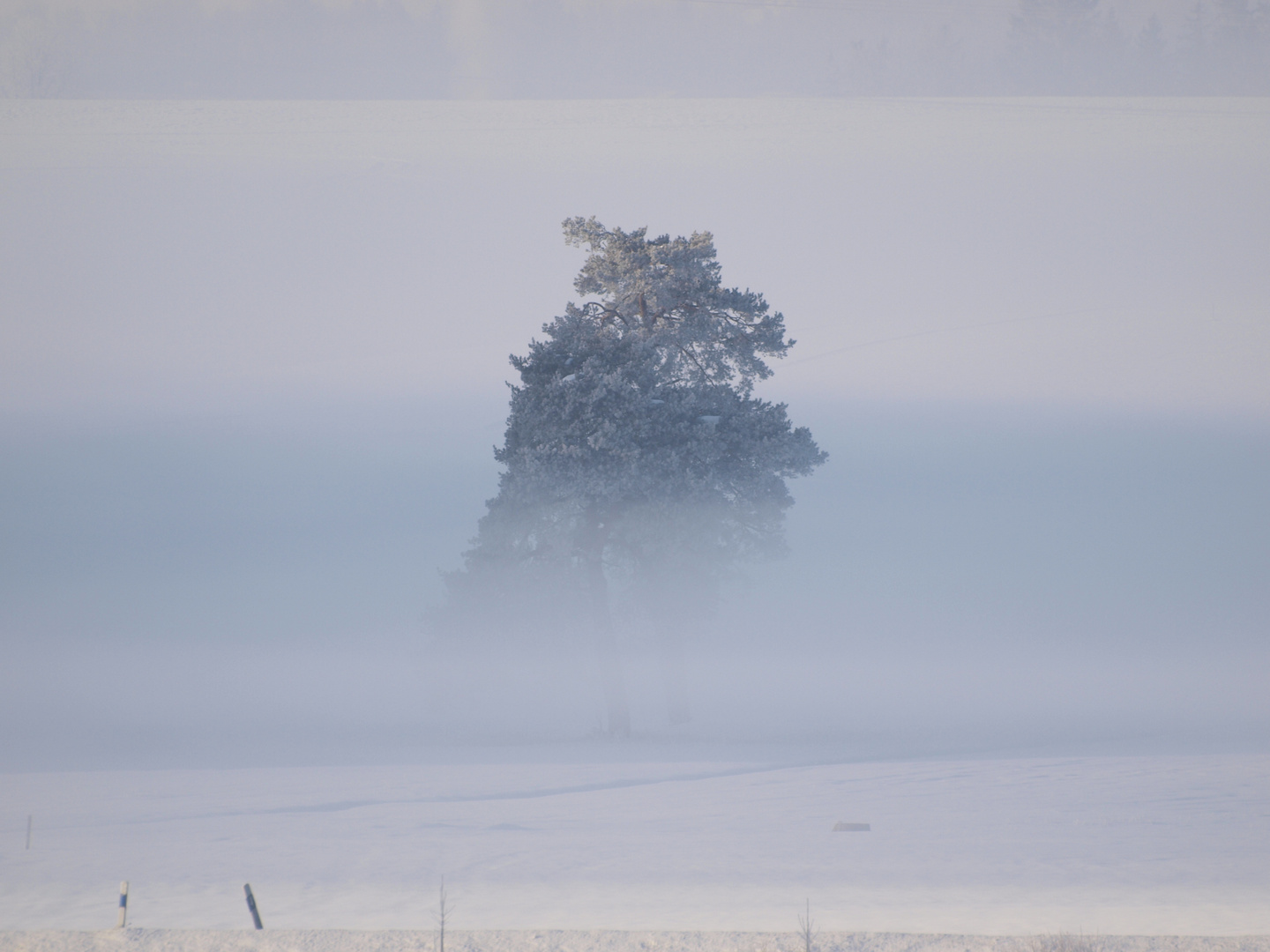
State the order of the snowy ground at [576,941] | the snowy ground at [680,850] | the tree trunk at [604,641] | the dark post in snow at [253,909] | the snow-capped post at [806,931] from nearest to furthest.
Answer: the snow-capped post at [806,931] → the snowy ground at [576,941] → the dark post in snow at [253,909] → the snowy ground at [680,850] → the tree trunk at [604,641]

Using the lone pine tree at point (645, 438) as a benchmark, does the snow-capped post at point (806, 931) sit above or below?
below

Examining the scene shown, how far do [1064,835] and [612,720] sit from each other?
1237 cm

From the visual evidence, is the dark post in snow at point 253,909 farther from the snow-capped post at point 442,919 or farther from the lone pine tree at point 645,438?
the lone pine tree at point 645,438

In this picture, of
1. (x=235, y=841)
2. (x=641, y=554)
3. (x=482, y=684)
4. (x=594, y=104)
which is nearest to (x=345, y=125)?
(x=594, y=104)

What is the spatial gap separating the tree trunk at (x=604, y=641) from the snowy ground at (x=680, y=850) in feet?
19.1

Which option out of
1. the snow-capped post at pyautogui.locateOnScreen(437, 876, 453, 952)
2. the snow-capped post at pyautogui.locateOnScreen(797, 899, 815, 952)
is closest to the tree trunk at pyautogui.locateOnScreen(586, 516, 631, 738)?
the snow-capped post at pyautogui.locateOnScreen(437, 876, 453, 952)

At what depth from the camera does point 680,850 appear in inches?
521

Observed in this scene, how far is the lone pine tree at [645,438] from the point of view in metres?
23.7

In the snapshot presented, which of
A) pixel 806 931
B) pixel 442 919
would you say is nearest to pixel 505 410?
pixel 442 919

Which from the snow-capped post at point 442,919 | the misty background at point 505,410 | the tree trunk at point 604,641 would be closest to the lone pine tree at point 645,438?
the tree trunk at point 604,641

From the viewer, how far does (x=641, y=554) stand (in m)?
25.1

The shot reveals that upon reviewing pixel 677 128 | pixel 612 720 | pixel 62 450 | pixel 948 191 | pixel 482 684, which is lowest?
pixel 612 720

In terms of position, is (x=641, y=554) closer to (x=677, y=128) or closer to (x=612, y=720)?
(x=612, y=720)

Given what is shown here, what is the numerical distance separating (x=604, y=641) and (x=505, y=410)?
44.3 meters
